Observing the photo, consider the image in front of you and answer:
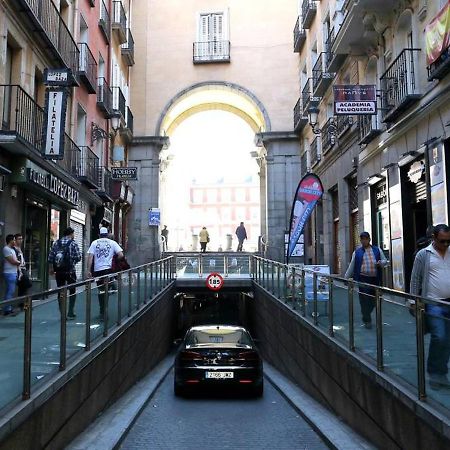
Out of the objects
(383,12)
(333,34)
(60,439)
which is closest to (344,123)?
(333,34)

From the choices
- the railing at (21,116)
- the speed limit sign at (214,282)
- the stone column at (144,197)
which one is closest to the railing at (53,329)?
the railing at (21,116)

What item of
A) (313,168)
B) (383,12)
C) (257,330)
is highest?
(383,12)

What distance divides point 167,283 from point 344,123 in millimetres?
8526

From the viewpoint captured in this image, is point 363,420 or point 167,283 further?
point 167,283

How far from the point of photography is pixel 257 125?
1382 inches

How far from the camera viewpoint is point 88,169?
64.4 feet

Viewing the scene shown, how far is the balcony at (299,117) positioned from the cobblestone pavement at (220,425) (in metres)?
18.1

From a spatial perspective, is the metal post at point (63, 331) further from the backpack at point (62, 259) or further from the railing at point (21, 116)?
A: the railing at point (21, 116)

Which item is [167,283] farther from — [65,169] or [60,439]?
[60,439]

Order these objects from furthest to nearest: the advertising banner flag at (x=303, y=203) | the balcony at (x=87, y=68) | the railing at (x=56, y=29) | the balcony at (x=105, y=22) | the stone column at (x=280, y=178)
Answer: the stone column at (x=280, y=178) < the balcony at (x=105, y=22) < the balcony at (x=87, y=68) < the advertising banner flag at (x=303, y=203) < the railing at (x=56, y=29)

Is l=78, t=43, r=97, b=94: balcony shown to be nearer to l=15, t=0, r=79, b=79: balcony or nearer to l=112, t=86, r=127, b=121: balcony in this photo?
l=15, t=0, r=79, b=79: balcony

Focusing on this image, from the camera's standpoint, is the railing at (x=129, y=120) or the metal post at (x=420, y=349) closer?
the metal post at (x=420, y=349)

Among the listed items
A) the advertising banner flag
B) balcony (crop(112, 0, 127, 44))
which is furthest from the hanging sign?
balcony (crop(112, 0, 127, 44))

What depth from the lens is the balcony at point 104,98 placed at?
2233cm
